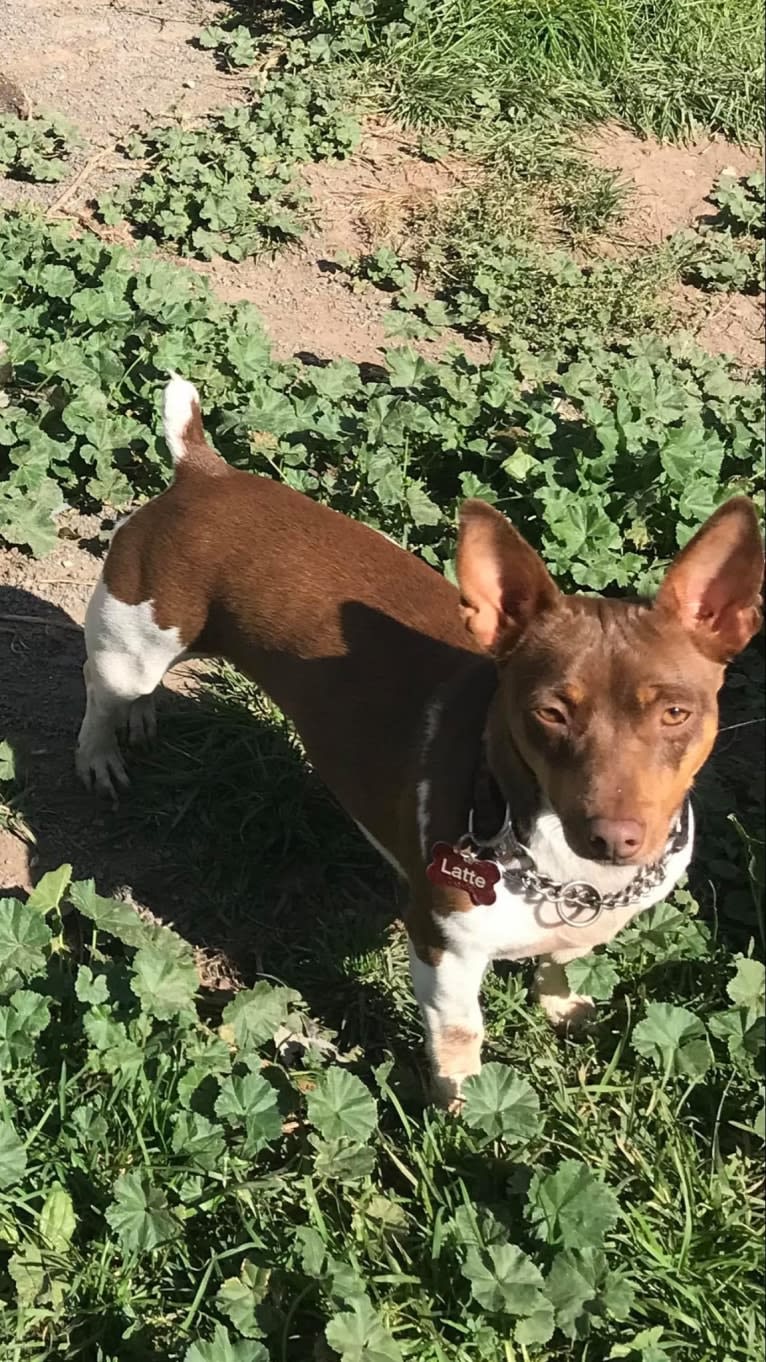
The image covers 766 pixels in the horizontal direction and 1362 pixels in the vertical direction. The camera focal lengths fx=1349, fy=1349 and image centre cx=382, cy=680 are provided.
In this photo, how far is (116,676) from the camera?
4031 mm

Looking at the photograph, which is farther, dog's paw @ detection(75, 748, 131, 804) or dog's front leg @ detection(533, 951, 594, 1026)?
dog's paw @ detection(75, 748, 131, 804)

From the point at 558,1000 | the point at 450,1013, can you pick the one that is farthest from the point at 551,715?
the point at 558,1000

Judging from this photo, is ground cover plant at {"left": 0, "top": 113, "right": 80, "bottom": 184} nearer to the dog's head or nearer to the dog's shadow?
the dog's shadow

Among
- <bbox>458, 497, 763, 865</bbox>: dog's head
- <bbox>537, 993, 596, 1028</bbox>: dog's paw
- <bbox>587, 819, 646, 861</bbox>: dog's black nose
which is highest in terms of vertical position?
<bbox>458, 497, 763, 865</bbox>: dog's head

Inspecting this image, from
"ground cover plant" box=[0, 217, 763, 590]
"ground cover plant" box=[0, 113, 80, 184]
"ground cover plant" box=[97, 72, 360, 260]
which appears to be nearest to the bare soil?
"ground cover plant" box=[0, 217, 763, 590]

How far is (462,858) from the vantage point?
3021 mm

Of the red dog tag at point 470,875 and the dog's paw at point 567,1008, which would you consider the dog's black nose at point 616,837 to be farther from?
the dog's paw at point 567,1008

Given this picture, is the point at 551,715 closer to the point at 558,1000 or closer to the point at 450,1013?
the point at 450,1013


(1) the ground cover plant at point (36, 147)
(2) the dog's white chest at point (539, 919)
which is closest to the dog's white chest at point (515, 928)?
(2) the dog's white chest at point (539, 919)

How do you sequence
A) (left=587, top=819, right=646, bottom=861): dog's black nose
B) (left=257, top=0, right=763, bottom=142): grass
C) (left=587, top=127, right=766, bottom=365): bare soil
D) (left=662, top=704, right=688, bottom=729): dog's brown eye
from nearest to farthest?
(left=587, top=819, right=646, bottom=861): dog's black nose
(left=662, top=704, right=688, bottom=729): dog's brown eye
(left=587, top=127, right=766, bottom=365): bare soil
(left=257, top=0, right=763, bottom=142): grass

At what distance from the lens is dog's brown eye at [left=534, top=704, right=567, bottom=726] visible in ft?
9.20

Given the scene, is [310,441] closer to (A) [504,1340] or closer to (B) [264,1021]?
(B) [264,1021]

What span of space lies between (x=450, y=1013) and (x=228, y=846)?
122cm

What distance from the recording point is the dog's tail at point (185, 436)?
394 centimetres
